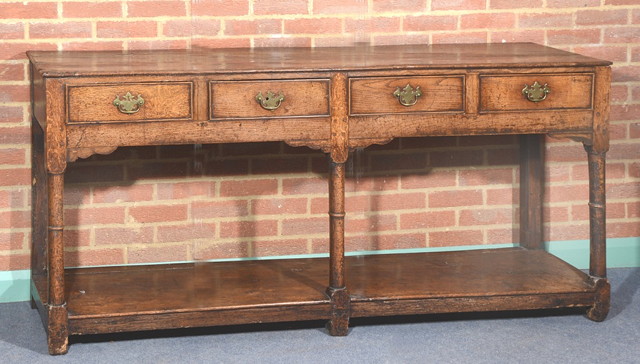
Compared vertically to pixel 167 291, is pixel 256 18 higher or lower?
higher

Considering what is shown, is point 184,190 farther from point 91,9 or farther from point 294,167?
point 91,9

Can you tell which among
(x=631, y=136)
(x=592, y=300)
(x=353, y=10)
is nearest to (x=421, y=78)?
(x=353, y=10)

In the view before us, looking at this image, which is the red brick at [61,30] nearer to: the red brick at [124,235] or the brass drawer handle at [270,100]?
the red brick at [124,235]

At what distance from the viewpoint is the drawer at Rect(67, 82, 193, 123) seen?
13.1 ft

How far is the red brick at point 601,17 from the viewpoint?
5.07 meters

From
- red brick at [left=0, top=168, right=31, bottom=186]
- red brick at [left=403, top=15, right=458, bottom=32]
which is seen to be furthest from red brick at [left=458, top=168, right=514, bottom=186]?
red brick at [left=0, top=168, right=31, bottom=186]

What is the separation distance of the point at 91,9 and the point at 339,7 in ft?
3.27

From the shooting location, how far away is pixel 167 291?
4.44 meters

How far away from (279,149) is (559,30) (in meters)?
1.30

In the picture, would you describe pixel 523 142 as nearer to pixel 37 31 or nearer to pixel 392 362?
pixel 392 362

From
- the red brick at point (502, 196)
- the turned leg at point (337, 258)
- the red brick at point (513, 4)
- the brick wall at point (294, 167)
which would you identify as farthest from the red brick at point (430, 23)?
the turned leg at point (337, 258)

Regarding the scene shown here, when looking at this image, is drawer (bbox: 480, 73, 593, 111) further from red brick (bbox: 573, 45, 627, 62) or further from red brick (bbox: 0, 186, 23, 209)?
red brick (bbox: 0, 186, 23, 209)

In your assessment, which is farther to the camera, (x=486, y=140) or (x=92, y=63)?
(x=486, y=140)

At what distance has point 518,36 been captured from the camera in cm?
503
